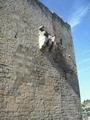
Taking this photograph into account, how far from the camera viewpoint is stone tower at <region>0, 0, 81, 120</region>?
453cm

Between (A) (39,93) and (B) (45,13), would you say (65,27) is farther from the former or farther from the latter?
(A) (39,93)

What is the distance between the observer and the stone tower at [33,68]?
14.9 feet

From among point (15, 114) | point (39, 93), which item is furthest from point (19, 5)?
point (15, 114)

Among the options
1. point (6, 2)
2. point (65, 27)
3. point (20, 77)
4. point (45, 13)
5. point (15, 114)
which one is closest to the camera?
point (15, 114)

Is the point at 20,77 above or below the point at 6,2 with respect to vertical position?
below

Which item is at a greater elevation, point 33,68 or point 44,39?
point 44,39

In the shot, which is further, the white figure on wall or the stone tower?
the white figure on wall

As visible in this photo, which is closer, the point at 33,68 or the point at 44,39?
the point at 33,68

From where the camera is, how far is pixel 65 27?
8258 mm

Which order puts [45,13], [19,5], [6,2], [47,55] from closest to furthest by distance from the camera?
[6,2], [19,5], [47,55], [45,13]

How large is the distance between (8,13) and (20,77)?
1.83 metres

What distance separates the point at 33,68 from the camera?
539 centimetres

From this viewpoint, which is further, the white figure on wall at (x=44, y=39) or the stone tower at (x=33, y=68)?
the white figure on wall at (x=44, y=39)

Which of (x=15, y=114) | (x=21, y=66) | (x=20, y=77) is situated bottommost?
(x=15, y=114)
